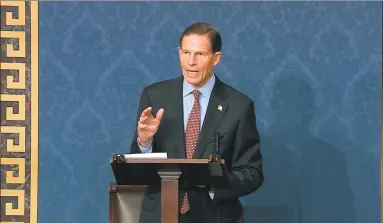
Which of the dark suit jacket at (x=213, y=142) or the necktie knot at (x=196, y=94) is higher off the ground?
the necktie knot at (x=196, y=94)

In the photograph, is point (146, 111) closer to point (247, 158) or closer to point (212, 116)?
point (212, 116)

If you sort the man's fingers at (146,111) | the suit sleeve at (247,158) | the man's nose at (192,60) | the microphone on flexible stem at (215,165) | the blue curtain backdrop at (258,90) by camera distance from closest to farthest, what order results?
the microphone on flexible stem at (215,165) → the man's fingers at (146,111) → the suit sleeve at (247,158) → the man's nose at (192,60) → the blue curtain backdrop at (258,90)

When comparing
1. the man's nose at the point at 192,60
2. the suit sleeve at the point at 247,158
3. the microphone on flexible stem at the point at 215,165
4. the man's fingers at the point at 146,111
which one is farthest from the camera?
the man's nose at the point at 192,60

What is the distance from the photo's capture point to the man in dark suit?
302cm

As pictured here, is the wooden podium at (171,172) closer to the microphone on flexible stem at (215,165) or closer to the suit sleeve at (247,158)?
the microphone on flexible stem at (215,165)

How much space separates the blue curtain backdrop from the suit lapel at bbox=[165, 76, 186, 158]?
3.09 ft

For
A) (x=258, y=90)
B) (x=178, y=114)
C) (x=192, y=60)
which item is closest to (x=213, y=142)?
(x=178, y=114)

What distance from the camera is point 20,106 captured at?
4.13 metres

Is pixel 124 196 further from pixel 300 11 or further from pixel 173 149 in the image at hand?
pixel 300 11

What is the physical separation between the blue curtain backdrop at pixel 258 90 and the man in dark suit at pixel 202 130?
918 mm

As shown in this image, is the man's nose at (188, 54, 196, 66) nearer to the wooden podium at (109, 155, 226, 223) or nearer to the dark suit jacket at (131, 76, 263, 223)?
the dark suit jacket at (131, 76, 263, 223)

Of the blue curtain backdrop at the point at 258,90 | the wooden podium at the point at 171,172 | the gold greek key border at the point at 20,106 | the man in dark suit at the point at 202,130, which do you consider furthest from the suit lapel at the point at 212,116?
the gold greek key border at the point at 20,106

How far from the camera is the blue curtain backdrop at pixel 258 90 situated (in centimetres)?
412

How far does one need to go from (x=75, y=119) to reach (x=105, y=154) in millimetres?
241
